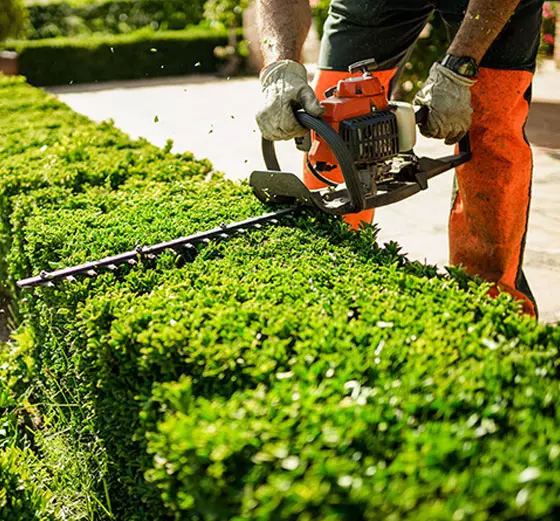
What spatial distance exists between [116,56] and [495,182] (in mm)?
12625

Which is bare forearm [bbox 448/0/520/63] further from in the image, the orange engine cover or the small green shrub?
the small green shrub

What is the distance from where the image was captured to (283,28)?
2.96m

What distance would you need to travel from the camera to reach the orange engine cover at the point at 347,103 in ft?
8.29

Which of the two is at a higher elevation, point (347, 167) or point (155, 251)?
point (347, 167)

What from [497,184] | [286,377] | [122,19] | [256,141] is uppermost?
[286,377]

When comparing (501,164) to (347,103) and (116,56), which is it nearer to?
(347,103)

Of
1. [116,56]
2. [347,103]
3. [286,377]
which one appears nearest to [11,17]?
[116,56]

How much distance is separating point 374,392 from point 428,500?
301 mm

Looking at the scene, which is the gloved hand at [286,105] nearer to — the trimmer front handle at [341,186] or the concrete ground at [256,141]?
the trimmer front handle at [341,186]

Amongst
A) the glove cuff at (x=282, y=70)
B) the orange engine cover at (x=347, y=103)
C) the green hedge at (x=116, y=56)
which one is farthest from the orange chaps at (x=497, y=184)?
the green hedge at (x=116, y=56)

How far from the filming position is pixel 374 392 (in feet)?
4.98

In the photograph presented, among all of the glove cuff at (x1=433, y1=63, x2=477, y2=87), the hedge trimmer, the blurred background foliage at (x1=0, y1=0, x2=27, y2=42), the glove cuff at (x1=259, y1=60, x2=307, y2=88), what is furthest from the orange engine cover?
the blurred background foliage at (x1=0, y1=0, x2=27, y2=42)

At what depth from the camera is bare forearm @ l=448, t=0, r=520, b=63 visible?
2.72 metres

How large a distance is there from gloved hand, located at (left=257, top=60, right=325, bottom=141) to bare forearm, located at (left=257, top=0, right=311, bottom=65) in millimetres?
247
